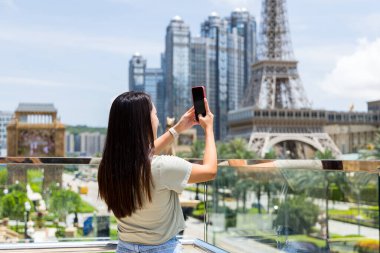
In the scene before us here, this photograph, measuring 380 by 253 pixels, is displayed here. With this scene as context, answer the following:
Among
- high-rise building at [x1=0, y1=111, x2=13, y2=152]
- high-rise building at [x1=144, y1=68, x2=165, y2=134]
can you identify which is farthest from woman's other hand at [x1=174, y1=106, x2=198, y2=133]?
high-rise building at [x1=0, y1=111, x2=13, y2=152]

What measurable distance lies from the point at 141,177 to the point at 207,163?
27 cm

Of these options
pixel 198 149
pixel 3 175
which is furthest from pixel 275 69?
pixel 3 175

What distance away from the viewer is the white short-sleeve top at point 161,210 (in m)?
2.13

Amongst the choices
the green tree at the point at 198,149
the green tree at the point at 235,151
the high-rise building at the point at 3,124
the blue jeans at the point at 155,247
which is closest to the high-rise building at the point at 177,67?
the green tree at the point at 198,149

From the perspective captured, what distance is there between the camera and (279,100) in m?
62.5

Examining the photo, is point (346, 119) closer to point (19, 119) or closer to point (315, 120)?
point (315, 120)

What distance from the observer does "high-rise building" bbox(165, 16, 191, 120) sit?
98562 mm

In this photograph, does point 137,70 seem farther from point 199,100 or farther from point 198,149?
point 199,100

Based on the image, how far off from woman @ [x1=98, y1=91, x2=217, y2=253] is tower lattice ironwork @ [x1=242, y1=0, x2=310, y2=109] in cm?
5757

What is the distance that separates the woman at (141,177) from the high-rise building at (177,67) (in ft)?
307

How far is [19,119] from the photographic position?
5838cm

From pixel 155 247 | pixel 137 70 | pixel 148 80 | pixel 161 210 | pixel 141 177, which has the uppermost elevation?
pixel 137 70

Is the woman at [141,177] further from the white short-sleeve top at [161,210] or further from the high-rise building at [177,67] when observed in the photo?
the high-rise building at [177,67]

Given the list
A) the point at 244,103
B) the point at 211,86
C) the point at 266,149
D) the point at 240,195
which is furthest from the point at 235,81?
the point at 240,195
